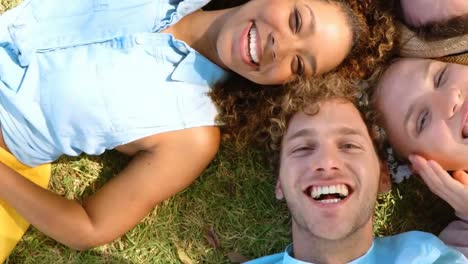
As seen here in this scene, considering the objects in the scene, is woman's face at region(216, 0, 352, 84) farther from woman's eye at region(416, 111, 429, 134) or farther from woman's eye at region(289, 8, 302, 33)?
woman's eye at region(416, 111, 429, 134)

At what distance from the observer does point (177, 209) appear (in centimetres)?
311

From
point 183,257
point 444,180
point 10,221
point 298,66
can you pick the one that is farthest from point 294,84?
point 10,221

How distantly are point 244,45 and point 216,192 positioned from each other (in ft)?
3.24

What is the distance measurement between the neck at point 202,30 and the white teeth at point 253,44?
11.2 inches

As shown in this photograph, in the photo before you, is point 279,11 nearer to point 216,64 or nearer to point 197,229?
point 216,64

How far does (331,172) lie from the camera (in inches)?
98.5

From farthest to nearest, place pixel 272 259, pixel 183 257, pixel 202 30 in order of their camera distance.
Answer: pixel 183 257
pixel 272 259
pixel 202 30

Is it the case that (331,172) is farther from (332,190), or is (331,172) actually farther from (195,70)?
(195,70)

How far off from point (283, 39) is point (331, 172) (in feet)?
1.98

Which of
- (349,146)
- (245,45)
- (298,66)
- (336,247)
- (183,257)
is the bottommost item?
(183,257)

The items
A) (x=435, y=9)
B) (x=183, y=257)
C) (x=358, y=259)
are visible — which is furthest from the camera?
(x=183, y=257)

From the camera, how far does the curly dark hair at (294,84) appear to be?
2.66 m

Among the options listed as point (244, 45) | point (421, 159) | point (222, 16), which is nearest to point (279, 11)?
point (244, 45)

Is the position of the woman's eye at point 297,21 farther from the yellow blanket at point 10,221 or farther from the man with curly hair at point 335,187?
the yellow blanket at point 10,221
